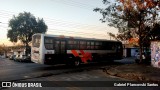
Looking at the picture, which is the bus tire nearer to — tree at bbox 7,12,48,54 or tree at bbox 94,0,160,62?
tree at bbox 94,0,160,62

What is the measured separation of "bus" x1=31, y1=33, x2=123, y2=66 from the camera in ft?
68.5

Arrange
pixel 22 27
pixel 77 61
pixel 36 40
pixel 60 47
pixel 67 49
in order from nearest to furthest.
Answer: pixel 36 40 → pixel 60 47 → pixel 67 49 → pixel 77 61 → pixel 22 27

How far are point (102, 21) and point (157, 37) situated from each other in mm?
7795

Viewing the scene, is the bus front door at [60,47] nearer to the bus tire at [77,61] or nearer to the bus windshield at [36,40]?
the bus windshield at [36,40]

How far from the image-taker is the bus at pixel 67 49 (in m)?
20.9

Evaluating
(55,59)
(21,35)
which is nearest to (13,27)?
(21,35)

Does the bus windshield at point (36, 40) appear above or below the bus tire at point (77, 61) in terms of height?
above

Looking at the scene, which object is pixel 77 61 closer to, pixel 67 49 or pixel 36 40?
pixel 67 49

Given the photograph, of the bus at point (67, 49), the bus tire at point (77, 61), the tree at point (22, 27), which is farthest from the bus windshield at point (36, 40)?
the tree at point (22, 27)

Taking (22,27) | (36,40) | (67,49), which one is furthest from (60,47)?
(22,27)

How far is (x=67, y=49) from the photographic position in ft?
74.9

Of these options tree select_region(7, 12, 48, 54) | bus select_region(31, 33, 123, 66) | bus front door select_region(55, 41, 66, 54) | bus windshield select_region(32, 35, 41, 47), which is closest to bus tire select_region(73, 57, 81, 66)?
bus select_region(31, 33, 123, 66)

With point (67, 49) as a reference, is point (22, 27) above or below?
above

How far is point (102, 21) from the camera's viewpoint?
93.9ft
